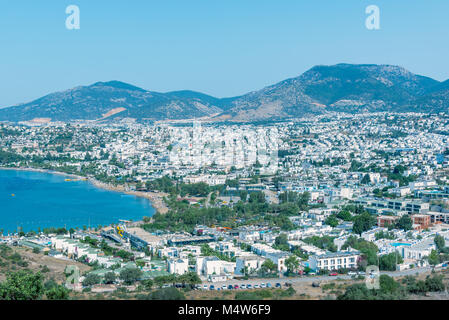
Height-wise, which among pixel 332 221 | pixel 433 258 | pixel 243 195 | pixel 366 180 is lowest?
pixel 433 258

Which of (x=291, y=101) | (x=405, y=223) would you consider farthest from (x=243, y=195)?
(x=291, y=101)

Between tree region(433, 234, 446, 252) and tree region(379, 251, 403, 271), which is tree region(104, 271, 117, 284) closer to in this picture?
tree region(379, 251, 403, 271)

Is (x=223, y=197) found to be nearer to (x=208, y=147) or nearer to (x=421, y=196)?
(x=421, y=196)

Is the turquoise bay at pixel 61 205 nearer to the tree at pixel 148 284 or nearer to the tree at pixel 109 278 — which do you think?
the tree at pixel 109 278

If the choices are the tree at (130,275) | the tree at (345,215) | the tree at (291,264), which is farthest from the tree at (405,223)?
the tree at (130,275)

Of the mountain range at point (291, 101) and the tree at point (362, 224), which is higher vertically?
the mountain range at point (291, 101)

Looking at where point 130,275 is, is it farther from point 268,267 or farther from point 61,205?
point 61,205
